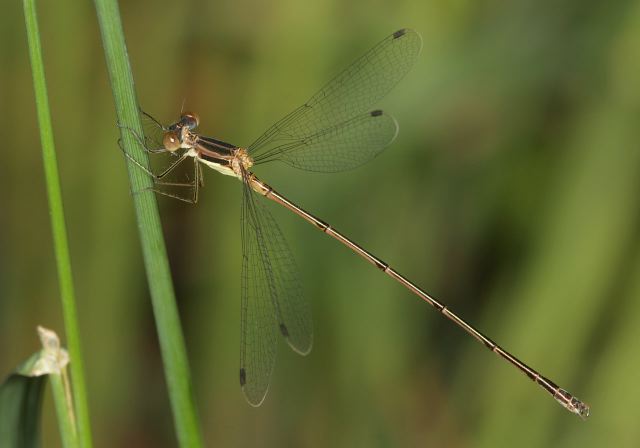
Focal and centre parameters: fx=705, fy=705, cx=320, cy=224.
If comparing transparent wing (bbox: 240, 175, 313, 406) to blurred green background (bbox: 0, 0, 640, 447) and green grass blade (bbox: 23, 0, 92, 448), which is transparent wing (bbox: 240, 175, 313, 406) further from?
green grass blade (bbox: 23, 0, 92, 448)

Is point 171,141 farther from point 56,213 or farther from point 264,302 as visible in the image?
point 56,213

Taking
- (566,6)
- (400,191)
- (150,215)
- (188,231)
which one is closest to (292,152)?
(400,191)

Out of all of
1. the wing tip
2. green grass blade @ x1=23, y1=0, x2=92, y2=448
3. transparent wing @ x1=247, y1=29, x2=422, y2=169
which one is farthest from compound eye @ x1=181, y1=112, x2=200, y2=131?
green grass blade @ x1=23, y1=0, x2=92, y2=448

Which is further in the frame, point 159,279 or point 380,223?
point 380,223

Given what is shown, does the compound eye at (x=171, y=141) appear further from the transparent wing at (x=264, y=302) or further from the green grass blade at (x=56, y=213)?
the green grass blade at (x=56, y=213)

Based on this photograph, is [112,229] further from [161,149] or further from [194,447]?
[194,447]

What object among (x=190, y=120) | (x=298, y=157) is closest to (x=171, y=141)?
(x=190, y=120)
